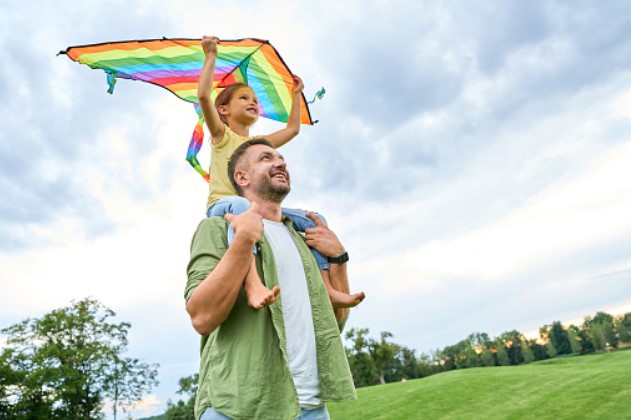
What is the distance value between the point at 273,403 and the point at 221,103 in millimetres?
2905

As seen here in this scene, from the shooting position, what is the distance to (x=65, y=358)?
32.3 m

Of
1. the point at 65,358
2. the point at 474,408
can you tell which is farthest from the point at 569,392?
the point at 65,358

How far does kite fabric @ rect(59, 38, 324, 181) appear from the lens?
4.49 m

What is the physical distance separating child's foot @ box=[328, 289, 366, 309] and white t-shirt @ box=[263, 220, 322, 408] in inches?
12.0

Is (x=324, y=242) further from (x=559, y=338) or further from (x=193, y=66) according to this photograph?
(x=559, y=338)

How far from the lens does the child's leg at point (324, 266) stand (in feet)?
8.95

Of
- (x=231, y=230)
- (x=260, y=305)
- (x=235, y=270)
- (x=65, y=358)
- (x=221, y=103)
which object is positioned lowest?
(x=260, y=305)

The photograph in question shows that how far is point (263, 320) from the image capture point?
2.20 meters

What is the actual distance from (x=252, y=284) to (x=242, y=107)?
2.36m

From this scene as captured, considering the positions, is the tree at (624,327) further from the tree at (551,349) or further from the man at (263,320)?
the man at (263,320)

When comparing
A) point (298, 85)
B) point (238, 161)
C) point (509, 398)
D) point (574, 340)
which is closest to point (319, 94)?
point (298, 85)

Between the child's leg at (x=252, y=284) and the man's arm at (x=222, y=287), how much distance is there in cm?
7

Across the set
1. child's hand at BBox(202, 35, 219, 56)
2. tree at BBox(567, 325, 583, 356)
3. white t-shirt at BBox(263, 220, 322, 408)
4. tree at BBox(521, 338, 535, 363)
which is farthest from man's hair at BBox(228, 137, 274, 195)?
tree at BBox(567, 325, 583, 356)

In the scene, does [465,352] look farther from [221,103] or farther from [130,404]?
[221,103]
